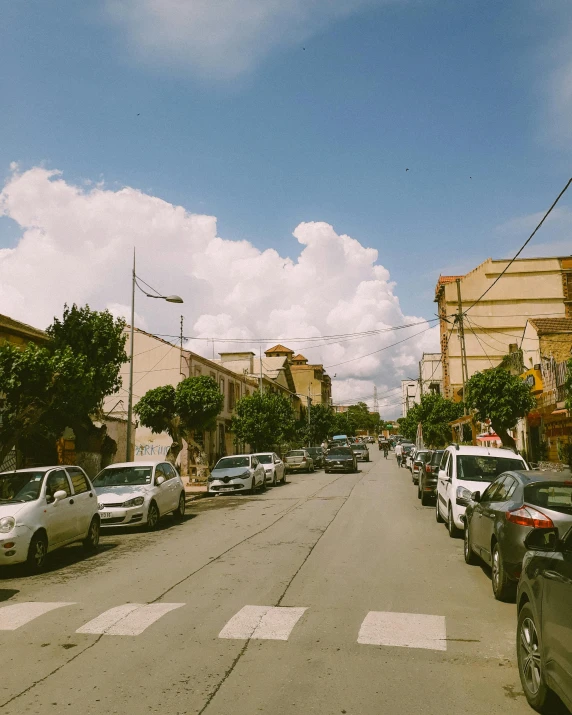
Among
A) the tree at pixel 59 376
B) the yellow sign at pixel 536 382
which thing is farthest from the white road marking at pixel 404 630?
the yellow sign at pixel 536 382

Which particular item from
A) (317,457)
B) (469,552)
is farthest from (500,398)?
(317,457)

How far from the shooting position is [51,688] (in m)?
4.87

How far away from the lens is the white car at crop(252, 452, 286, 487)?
99.4ft

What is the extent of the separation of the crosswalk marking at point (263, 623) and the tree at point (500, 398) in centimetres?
1947

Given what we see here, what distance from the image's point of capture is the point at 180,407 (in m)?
28.4

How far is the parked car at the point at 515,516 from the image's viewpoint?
6948mm

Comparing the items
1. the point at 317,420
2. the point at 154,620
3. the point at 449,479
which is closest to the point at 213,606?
the point at 154,620

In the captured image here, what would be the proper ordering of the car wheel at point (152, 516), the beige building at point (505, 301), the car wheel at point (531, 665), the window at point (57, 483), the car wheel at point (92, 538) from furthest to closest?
1. the beige building at point (505, 301)
2. the car wheel at point (152, 516)
3. the car wheel at point (92, 538)
4. the window at point (57, 483)
5. the car wheel at point (531, 665)

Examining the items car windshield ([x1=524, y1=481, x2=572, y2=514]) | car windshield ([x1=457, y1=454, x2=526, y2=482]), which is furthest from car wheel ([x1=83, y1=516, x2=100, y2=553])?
car windshield ([x1=524, y1=481, x2=572, y2=514])

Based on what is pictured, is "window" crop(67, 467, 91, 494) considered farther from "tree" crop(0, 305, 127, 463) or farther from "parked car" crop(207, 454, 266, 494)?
"parked car" crop(207, 454, 266, 494)

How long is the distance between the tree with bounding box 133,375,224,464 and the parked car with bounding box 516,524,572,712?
23956 millimetres

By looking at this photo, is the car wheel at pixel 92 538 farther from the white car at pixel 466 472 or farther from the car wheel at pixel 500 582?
the car wheel at pixel 500 582

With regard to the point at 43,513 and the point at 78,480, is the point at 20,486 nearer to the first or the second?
the point at 43,513

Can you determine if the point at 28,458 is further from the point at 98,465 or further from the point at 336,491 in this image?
the point at 336,491
